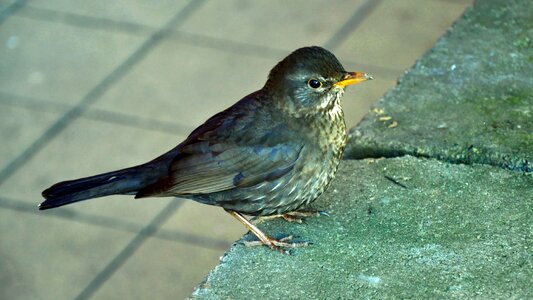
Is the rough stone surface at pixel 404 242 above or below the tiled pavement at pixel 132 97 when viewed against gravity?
above

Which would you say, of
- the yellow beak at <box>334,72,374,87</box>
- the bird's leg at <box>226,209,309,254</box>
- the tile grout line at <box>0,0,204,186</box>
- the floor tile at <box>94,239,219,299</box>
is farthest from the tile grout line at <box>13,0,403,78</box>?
the bird's leg at <box>226,209,309,254</box>

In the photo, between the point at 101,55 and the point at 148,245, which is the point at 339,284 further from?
the point at 101,55

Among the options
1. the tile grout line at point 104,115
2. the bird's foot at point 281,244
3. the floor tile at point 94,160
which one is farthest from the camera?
the tile grout line at point 104,115

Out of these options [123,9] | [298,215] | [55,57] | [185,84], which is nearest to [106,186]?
[298,215]

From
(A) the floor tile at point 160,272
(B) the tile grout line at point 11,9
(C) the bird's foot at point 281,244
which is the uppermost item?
(B) the tile grout line at point 11,9

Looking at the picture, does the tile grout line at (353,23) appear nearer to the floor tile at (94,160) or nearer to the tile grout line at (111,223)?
the floor tile at (94,160)

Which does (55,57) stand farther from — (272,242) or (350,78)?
(272,242)

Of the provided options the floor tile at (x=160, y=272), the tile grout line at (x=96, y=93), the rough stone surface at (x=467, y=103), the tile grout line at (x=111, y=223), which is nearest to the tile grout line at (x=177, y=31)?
the tile grout line at (x=96, y=93)
